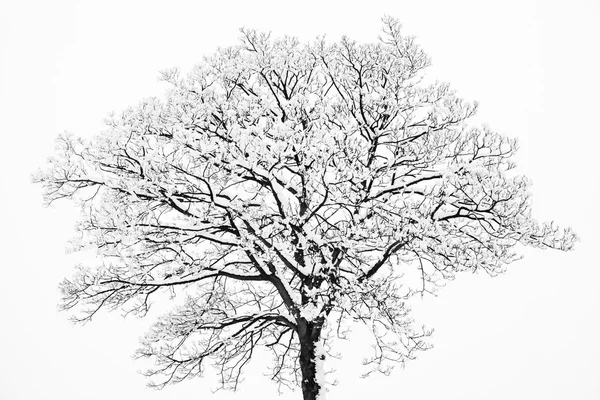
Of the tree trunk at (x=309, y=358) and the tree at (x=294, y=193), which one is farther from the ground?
the tree at (x=294, y=193)

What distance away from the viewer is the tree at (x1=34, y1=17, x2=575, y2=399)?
1295cm

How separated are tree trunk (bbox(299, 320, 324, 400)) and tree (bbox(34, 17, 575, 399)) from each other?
0.10ft

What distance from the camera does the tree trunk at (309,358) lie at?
1415 cm

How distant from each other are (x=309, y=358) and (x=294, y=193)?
406 centimetres

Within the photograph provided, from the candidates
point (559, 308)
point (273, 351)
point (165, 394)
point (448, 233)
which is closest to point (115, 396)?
point (165, 394)

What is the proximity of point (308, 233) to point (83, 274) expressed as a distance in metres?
4.92

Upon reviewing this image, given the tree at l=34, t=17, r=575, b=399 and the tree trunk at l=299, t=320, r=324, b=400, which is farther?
the tree trunk at l=299, t=320, r=324, b=400

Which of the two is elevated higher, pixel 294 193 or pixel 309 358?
pixel 294 193

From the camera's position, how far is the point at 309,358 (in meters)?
14.3

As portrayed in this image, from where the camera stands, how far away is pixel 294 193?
15812 mm

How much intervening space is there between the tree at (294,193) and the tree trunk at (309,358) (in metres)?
0.03

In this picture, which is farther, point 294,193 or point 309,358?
point 294,193

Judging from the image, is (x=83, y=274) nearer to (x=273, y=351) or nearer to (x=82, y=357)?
(x=273, y=351)

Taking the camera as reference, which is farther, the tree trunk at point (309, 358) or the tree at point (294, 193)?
the tree trunk at point (309, 358)
